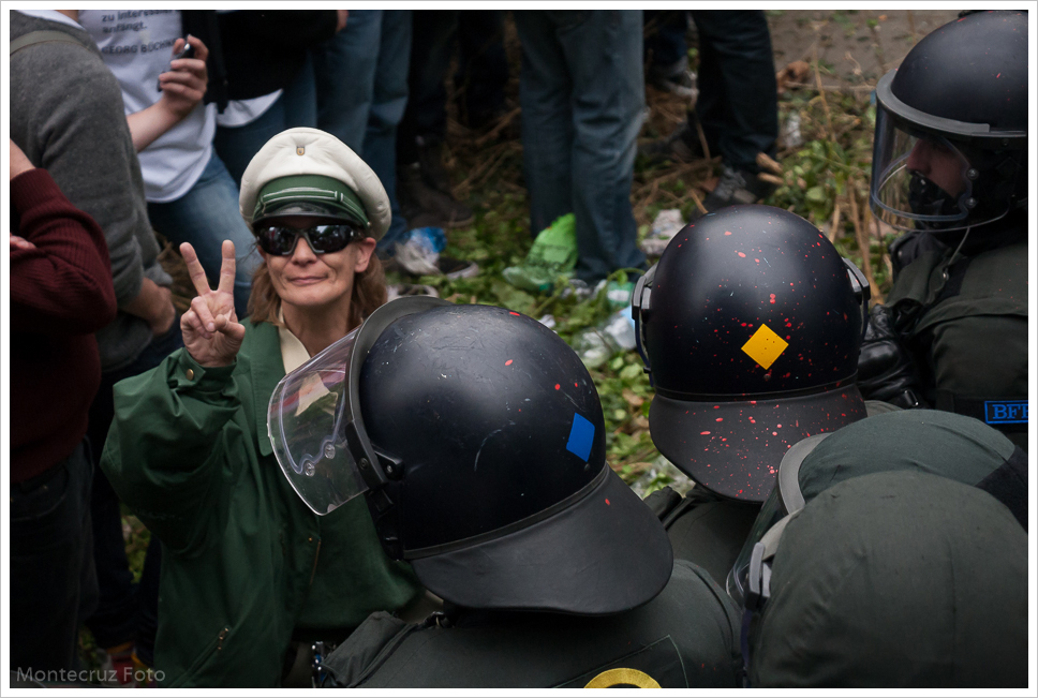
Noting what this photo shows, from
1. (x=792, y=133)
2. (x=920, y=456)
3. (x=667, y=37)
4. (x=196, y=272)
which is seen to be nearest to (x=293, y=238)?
(x=196, y=272)

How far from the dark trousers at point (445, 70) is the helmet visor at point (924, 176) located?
11.1 ft

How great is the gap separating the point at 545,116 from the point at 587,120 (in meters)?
0.31

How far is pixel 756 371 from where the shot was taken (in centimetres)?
204

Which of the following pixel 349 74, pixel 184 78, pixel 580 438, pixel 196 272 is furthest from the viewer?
pixel 349 74

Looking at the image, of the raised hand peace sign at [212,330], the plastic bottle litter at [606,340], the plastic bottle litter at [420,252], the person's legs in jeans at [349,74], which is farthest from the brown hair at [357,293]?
the plastic bottle litter at [420,252]

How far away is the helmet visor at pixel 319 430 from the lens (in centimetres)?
166

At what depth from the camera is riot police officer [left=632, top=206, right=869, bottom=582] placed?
200 cm

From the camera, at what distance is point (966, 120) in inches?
91.7

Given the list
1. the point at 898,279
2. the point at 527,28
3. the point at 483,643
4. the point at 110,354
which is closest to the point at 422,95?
the point at 527,28

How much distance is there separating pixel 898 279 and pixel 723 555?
43.8 inches

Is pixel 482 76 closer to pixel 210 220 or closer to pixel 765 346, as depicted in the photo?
pixel 210 220

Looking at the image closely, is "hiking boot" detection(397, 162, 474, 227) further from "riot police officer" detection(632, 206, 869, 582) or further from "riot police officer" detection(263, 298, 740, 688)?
"riot police officer" detection(263, 298, 740, 688)

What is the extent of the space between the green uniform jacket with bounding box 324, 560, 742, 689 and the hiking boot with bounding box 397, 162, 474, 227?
13.9 feet

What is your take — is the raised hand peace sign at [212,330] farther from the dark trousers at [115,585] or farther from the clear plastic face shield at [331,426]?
the dark trousers at [115,585]
